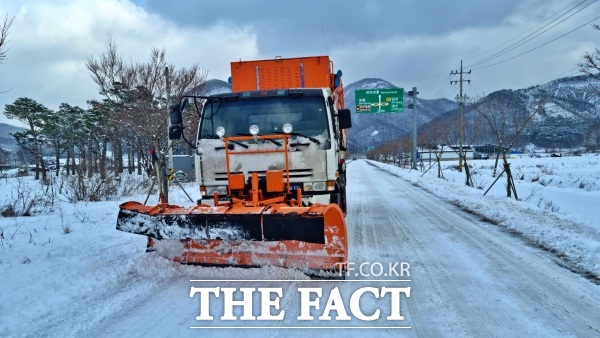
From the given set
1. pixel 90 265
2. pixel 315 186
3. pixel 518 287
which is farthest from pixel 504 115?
pixel 90 265

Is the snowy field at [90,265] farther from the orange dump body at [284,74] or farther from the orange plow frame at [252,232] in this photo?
the orange dump body at [284,74]

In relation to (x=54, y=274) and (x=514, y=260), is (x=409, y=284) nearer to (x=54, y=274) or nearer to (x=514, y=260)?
(x=514, y=260)

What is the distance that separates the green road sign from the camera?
1091 inches

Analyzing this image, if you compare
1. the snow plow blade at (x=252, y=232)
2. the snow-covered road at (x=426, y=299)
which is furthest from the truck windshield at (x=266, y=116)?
the snow-covered road at (x=426, y=299)

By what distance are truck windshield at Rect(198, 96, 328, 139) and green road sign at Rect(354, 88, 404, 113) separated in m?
22.9

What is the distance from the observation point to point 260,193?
15.8 feet

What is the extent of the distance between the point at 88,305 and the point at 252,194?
2120 mm

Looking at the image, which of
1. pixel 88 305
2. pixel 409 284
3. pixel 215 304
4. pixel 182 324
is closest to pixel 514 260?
pixel 409 284

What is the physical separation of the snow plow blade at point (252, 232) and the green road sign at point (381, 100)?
2461 cm

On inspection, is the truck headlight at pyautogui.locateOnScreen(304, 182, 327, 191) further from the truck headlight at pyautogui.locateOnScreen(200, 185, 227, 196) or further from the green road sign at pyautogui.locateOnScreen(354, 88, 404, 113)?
the green road sign at pyautogui.locateOnScreen(354, 88, 404, 113)

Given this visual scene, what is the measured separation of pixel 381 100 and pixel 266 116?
24.0m

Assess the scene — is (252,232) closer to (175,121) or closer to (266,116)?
(266,116)

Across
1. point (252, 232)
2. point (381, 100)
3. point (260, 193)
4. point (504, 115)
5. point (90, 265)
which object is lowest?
point (90, 265)

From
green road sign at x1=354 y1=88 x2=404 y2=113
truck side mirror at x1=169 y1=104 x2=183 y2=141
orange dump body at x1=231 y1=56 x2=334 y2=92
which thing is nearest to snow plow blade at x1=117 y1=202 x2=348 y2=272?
truck side mirror at x1=169 y1=104 x2=183 y2=141
